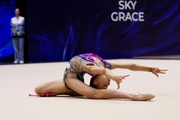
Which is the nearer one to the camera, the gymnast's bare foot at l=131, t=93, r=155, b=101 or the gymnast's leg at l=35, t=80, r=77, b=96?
the gymnast's bare foot at l=131, t=93, r=155, b=101

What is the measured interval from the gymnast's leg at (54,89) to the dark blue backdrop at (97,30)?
7.00 m

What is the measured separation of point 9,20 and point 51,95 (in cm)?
733

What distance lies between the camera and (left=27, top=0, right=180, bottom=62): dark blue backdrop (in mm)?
11961

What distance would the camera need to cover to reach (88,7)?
12.4m

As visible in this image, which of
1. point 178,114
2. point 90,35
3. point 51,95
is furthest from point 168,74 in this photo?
point 90,35

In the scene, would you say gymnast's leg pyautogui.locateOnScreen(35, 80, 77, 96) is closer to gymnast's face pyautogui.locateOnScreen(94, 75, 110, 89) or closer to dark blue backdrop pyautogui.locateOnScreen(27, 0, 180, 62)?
gymnast's face pyautogui.locateOnScreen(94, 75, 110, 89)

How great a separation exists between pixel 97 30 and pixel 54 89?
7690 millimetres

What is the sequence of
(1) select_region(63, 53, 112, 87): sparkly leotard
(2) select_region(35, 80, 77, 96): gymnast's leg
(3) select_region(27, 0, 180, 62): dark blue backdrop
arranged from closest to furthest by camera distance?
(1) select_region(63, 53, 112, 87): sparkly leotard
(2) select_region(35, 80, 77, 96): gymnast's leg
(3) select_region(27, 0, 180, 62): dark blue backdrop

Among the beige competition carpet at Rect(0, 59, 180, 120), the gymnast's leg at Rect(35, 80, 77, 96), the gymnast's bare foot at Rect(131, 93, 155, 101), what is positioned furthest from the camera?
the gymnast's leg at Rect(35, 80, 77, 96)

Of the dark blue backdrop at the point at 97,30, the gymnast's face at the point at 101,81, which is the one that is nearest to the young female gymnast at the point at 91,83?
the gymnast's face at the point at 101,81

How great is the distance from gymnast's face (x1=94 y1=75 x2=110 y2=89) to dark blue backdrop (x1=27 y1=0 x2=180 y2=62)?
292 inches

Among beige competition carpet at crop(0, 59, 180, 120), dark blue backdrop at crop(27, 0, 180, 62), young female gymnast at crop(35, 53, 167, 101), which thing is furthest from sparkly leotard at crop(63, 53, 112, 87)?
dark blue backdrop at crop(27, 0, 180, 62)

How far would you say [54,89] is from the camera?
4.98 metres

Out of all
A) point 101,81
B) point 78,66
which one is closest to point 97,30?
point 78,66
